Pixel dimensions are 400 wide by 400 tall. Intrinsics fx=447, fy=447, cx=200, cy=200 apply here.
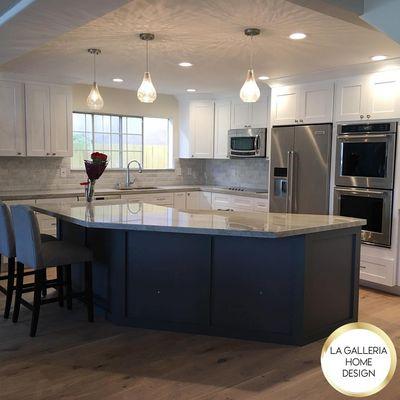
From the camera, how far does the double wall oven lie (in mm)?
4379

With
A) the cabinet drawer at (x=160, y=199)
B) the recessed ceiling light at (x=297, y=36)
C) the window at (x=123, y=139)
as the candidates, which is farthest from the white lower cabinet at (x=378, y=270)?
the window at (x=123, y=139)

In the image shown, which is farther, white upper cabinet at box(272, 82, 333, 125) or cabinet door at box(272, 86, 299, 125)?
cabinet door at box(272, 86, 299, 125)

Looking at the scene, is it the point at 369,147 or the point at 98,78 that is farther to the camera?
the point at 98,78

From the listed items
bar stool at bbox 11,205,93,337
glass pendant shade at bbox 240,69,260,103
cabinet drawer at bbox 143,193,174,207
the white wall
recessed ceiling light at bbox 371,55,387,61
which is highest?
recessed ceiling light at bbox 371,55,387,61

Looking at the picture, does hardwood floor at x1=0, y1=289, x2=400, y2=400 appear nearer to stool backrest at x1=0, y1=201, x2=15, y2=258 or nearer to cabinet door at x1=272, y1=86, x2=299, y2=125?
stool backrest at x1=0, y1=201, x2=15, y2=258

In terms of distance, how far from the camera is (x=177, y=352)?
307 cm

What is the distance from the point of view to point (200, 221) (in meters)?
3.24

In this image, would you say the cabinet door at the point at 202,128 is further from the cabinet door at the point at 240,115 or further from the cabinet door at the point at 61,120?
the cabinet door at the point at 61,120

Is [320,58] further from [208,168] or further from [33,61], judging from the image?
[208,168]

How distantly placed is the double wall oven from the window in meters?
3.05

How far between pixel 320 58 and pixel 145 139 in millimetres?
3286

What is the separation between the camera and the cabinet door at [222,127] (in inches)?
255

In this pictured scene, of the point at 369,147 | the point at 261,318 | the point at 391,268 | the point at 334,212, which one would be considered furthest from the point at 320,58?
the point at 261,318

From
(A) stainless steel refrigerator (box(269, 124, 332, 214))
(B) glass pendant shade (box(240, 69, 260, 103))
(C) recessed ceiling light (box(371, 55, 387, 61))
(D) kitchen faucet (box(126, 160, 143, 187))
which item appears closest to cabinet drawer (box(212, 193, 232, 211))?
(A) stainless steel refrigerator (box(269, 124, 332, 214))
